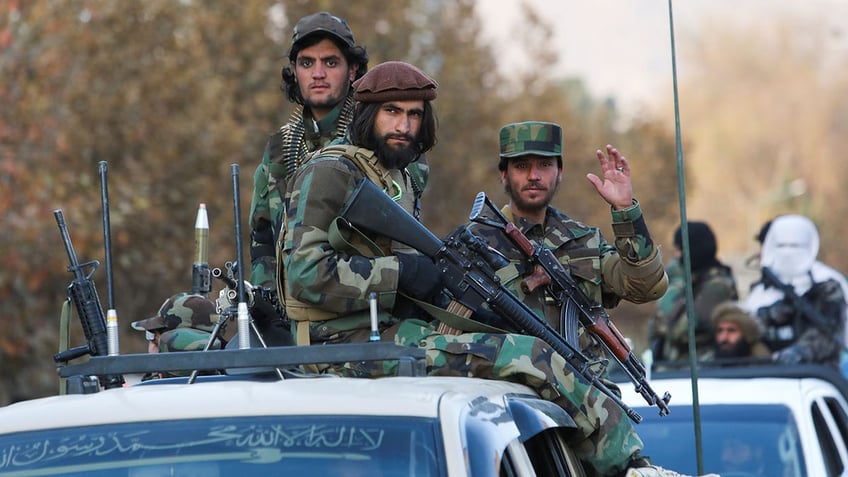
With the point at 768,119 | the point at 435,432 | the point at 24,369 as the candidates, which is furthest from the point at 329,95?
the point at 768,119

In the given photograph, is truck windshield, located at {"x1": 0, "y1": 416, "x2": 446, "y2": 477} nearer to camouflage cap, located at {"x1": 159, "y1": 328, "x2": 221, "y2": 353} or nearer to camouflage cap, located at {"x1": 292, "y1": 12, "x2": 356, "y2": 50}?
camouflage cap, located at {"x1": 159, "y1": 328, "x2": 221, "y2": 353}

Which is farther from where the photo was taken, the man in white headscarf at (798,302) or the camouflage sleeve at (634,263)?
the man in white headscarf at (798,302)

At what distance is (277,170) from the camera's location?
6797 mm

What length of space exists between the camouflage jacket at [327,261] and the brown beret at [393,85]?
26 centimetres

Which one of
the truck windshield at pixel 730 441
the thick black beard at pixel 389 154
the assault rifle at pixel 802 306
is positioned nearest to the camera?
the thick black beard at pixel 389 154

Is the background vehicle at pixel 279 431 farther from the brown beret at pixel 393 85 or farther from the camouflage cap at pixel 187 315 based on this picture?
the camouflage cap at pixel 187 315

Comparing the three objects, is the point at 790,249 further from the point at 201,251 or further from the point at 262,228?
the point at 201,251

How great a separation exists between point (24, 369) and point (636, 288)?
18.2m

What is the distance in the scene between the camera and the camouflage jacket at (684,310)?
481 inches

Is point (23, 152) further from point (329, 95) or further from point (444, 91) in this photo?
point (444, 91)

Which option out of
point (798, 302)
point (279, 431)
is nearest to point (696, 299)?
point (798, 302)

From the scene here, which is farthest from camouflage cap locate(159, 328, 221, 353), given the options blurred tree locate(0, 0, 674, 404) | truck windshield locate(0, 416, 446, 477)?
blurred tree locate(0, 0, 674, 404)

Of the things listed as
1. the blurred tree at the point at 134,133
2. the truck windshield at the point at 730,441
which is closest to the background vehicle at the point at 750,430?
the truck windshield at the point at 730,441

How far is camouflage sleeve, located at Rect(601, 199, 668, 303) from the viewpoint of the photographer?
6.06m
